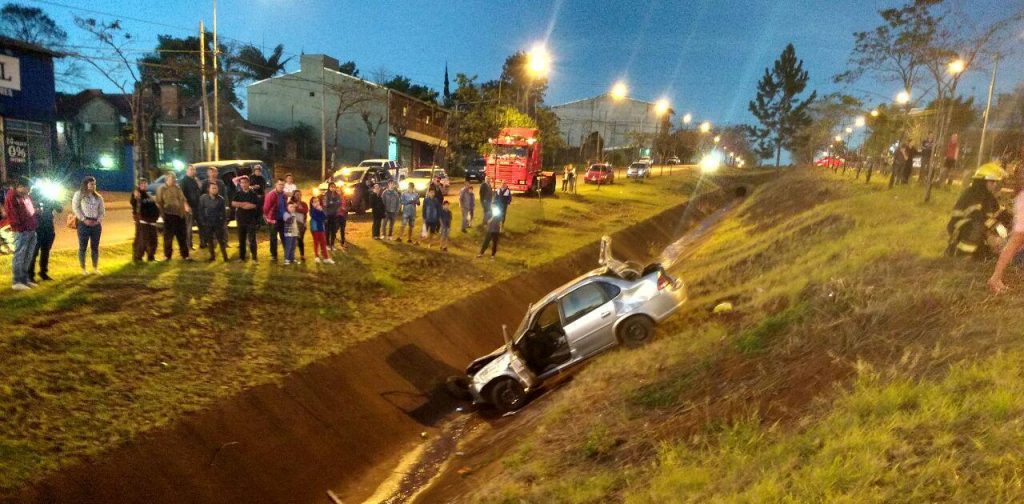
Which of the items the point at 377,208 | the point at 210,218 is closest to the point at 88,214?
the point at 210,218

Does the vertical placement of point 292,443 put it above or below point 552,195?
below

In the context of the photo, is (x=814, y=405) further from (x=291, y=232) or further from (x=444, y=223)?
(x=444, y=223)

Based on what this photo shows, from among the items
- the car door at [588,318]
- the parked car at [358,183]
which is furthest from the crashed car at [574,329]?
the parked car at [358,183]

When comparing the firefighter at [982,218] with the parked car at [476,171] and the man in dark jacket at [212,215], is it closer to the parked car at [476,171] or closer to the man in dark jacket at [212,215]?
the man in dark jacket at [212,215]

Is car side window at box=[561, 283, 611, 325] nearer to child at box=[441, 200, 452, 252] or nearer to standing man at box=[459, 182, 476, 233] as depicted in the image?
child at box=[441, 200, 452, 252]

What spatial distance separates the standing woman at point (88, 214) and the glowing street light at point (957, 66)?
21058mm

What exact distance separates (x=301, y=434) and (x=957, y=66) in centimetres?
1961

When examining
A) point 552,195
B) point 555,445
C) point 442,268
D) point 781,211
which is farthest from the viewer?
point 552,195

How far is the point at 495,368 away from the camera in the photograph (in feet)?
32.7

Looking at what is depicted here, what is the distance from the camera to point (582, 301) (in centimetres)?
1009

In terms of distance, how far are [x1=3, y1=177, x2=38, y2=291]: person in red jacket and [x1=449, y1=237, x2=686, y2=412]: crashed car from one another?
691 cm

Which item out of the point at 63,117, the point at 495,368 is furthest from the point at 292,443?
the point at 63,117

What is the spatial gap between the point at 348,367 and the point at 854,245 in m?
9.31

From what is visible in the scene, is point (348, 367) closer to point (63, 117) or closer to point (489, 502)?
point (489, 502)
